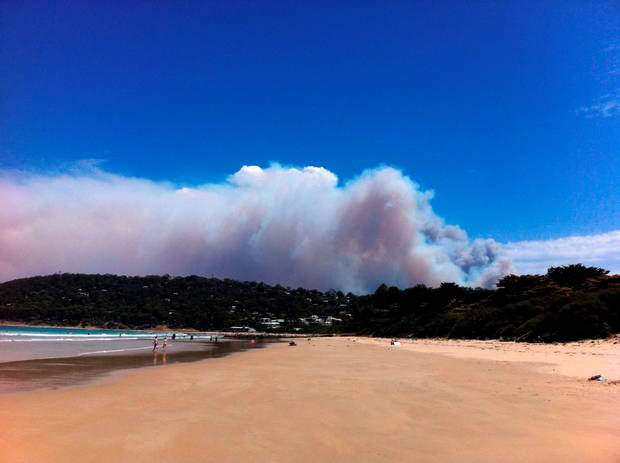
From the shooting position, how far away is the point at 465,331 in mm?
55500

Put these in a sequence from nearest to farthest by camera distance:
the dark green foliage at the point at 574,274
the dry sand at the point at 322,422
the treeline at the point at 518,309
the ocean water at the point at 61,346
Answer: the dry sand at the point at 322,422 → the ocean water at the point at 61,346 → the treeline at the point at 518,309 → the dark green foliage at the point at 574,274

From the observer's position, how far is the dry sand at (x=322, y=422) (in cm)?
665

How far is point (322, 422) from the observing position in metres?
8.73

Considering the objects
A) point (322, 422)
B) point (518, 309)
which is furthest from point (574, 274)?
point (322, 422)

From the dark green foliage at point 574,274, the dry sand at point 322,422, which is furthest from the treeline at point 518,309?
the dry sand at point 322,422

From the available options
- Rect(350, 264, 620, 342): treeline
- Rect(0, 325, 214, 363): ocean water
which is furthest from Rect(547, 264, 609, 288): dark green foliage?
Rect(0, 325, 214, 363): ocean water

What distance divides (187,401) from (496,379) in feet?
33.2

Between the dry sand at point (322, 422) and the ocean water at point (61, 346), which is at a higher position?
the dry sand at point (322, 422)

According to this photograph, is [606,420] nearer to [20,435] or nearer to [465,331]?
[20,435]

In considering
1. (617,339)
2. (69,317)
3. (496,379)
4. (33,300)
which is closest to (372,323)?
(617,339)

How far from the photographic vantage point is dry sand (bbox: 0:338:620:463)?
21.8 feet

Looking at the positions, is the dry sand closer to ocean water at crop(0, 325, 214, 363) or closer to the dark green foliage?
ocean water at crop(0, 325, 214, 363)

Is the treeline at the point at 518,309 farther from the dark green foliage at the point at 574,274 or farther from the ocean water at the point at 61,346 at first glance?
the ocean water at the point at 61,346

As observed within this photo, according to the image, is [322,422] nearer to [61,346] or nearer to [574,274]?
[61,346]
